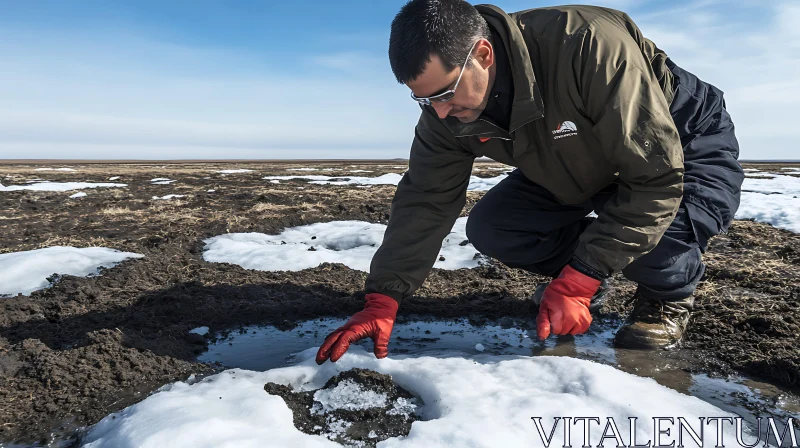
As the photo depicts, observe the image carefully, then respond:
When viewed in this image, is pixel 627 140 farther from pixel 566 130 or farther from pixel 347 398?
pixel 347 398

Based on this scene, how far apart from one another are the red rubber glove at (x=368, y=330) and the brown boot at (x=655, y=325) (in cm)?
131

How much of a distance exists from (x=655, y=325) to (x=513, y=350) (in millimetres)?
768

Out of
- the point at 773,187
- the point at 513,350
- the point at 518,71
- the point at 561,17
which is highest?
the point at 561,17

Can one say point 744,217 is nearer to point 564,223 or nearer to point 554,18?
point 564,223

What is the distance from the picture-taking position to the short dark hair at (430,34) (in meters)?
1.96

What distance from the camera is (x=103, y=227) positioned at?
20.4 feet

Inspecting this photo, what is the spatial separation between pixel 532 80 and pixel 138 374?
2.19 metres

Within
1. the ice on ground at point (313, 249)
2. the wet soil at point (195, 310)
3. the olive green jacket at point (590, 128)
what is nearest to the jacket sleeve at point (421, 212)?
the olive green jacket at point (590, 128)

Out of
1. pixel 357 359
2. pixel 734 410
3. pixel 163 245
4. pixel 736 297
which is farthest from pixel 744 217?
pixel 163 245

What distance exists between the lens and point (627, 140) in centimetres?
198

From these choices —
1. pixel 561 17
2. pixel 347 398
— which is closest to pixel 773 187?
pixel 561 17

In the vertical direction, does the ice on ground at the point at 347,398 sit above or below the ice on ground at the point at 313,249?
below

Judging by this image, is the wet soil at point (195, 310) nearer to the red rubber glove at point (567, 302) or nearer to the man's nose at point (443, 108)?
the red rubber glove at point (567, 302)

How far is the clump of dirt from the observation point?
76.8 inches
